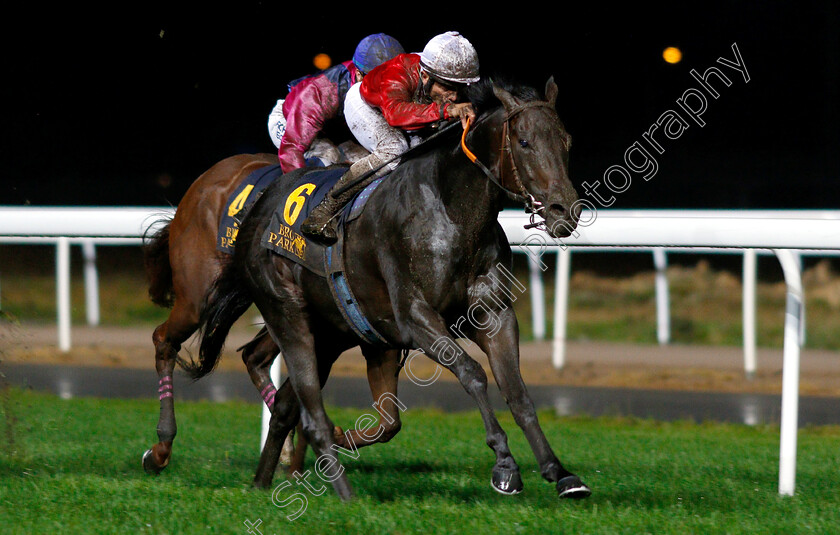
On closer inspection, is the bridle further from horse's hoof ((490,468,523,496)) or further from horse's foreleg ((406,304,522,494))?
horse's hoof ((490,468,523,496))

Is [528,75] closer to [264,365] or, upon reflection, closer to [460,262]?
[264,365]

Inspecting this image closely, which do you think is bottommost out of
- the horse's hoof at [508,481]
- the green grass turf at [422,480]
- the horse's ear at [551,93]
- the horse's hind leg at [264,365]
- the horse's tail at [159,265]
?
the horse's hoof at [508,481]

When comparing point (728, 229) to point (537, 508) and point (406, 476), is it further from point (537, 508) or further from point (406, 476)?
point (406, 476)

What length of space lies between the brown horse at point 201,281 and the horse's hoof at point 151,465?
0.10 m

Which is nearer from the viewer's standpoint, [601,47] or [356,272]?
[356,272]

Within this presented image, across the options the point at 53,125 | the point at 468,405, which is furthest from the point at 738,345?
the point at 53,125

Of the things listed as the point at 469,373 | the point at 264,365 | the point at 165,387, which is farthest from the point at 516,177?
the point at 165,387

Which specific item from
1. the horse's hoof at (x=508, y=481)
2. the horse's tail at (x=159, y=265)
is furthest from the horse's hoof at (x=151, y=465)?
the horse's hoof at (x=508, y=481)

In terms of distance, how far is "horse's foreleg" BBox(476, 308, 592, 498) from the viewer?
11.6ft

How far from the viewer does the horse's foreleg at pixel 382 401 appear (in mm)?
4828

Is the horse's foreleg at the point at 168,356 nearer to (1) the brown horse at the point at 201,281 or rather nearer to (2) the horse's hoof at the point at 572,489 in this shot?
(1) the brown horse at the point at 201,281

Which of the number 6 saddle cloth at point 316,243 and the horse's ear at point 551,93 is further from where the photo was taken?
the number 6 saddle cloth at point 316,243

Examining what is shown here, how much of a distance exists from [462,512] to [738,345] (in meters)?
6.51

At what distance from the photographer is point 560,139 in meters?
3.58
